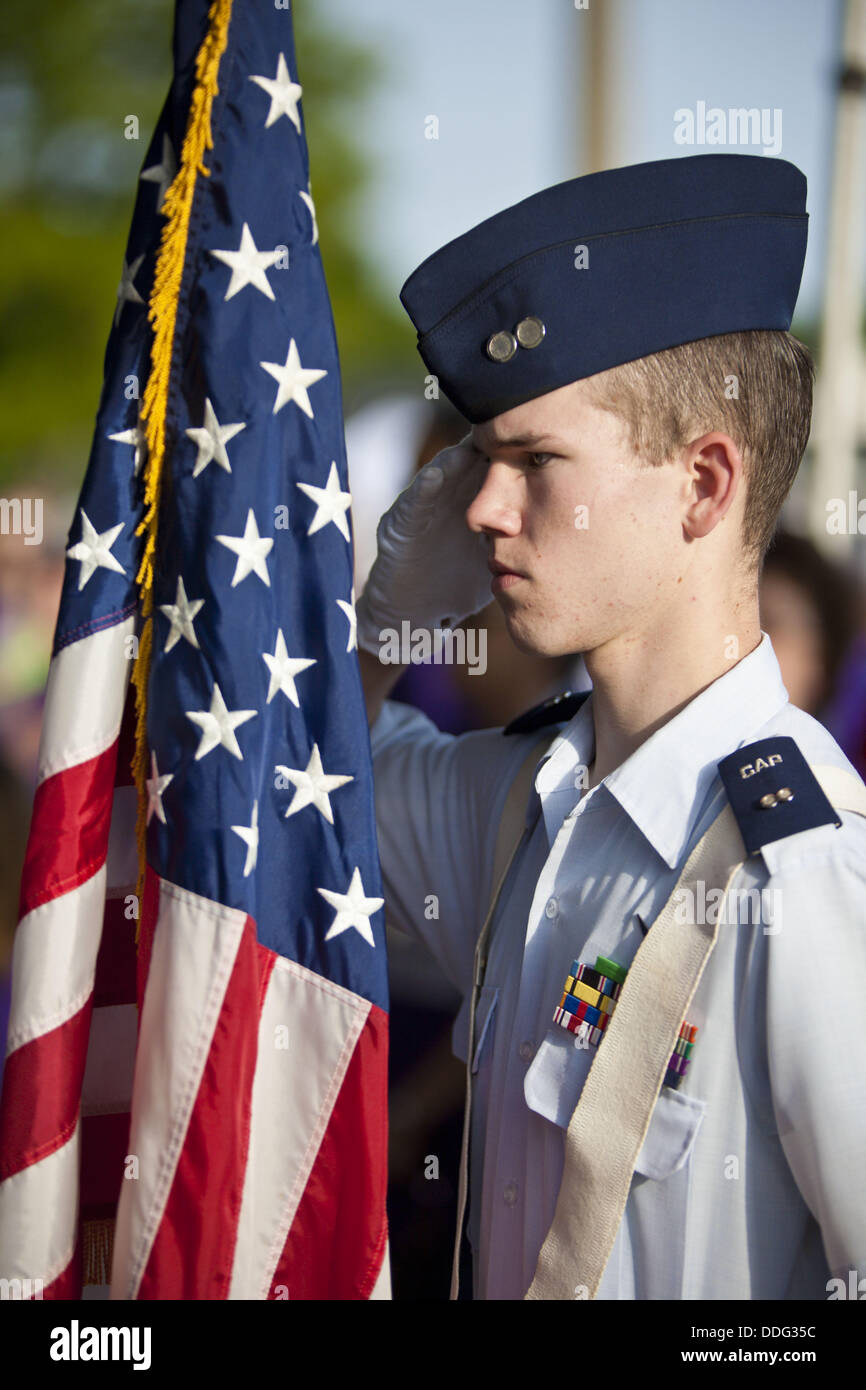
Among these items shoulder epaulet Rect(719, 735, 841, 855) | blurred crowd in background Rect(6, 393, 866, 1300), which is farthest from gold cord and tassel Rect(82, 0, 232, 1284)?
blurred crowd in background Rect(6, 393, 866, 1300)

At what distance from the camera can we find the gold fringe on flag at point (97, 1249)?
1684mm

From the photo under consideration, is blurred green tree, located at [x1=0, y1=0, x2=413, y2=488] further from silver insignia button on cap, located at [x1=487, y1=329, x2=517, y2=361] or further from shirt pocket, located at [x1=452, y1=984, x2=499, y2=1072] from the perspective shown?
shirt pocket, located at [x1=452, y1=984, x2=499, y2=1072]

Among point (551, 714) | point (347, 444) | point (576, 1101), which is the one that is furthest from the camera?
point (347, 444)

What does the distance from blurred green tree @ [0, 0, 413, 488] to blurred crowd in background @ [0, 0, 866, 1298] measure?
0.04ft

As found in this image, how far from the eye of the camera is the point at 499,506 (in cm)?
161

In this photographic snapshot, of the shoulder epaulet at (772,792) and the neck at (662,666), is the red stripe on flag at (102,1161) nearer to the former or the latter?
the neck at (662,666)

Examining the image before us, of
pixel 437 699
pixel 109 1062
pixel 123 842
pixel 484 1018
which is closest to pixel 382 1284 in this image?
pixel 484 1018

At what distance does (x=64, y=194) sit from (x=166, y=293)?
6.44m

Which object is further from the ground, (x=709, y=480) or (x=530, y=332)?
(x=530, y=332)

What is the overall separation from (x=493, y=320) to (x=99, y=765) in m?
0.88

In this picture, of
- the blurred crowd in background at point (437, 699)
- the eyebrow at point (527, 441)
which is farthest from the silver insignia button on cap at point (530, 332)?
the blurred crowd in background at point (437, 699)

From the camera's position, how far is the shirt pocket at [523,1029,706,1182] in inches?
53.8

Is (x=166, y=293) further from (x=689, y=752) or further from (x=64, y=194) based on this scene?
(x=64, y=194)
